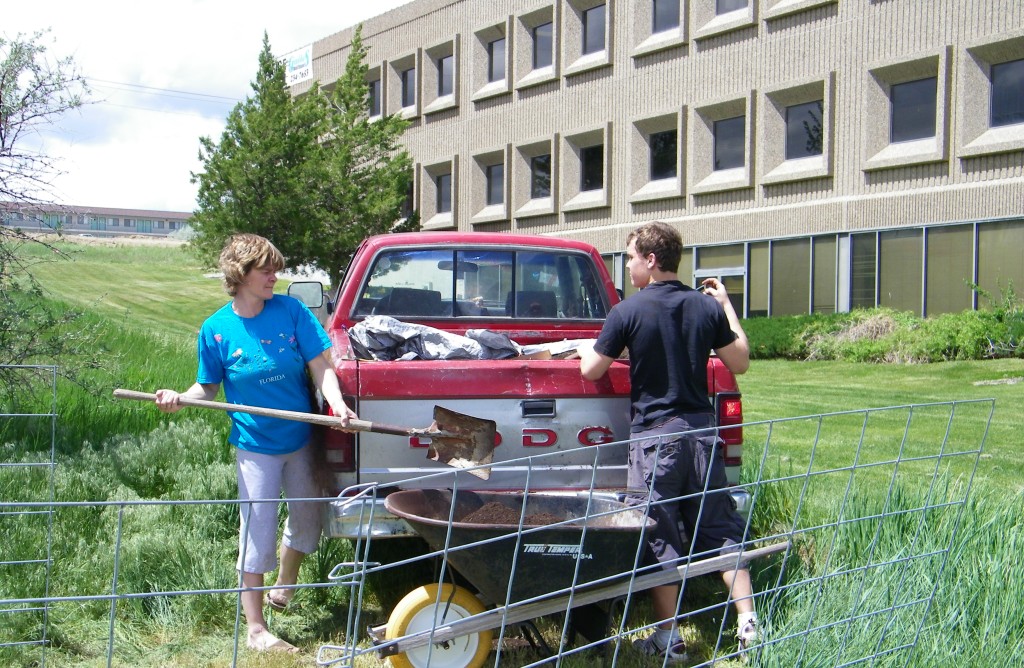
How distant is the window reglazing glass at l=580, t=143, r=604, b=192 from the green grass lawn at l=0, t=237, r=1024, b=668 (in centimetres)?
1800

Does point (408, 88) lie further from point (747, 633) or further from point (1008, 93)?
point (747, 633)

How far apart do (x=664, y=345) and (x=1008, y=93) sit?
17865 mm

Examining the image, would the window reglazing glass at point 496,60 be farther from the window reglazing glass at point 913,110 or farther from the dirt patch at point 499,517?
the dirt patch at point 499,517

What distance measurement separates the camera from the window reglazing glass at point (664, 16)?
25797 mm

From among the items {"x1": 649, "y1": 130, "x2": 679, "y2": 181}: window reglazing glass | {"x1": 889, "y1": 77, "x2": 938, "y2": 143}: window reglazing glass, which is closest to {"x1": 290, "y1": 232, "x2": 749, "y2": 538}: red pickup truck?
{"x1": 889, "y1": 77, "x2": 938, "y2": 143}: window reglazing glass

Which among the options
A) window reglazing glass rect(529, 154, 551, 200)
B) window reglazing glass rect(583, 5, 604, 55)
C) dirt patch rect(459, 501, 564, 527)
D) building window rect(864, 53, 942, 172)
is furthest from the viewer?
window reglazing glass rect(529, 154, 551, 200)

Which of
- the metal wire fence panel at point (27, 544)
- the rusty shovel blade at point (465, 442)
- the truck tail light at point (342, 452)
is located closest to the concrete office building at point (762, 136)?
the rusty shovel blade at point (465, 442)

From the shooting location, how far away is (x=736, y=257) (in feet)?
80.8

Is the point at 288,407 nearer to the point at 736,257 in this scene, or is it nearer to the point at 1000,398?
the point at 1000,398

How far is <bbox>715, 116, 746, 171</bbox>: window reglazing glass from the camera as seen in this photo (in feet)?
80.3

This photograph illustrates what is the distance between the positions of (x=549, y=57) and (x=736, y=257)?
8.63m

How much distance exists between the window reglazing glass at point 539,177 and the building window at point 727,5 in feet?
21.9

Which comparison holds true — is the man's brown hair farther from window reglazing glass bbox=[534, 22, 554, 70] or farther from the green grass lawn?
window reglazing glass bbox=[534, 22, 554, 70]

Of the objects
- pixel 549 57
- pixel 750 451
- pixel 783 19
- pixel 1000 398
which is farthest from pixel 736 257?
pixel 750 451
